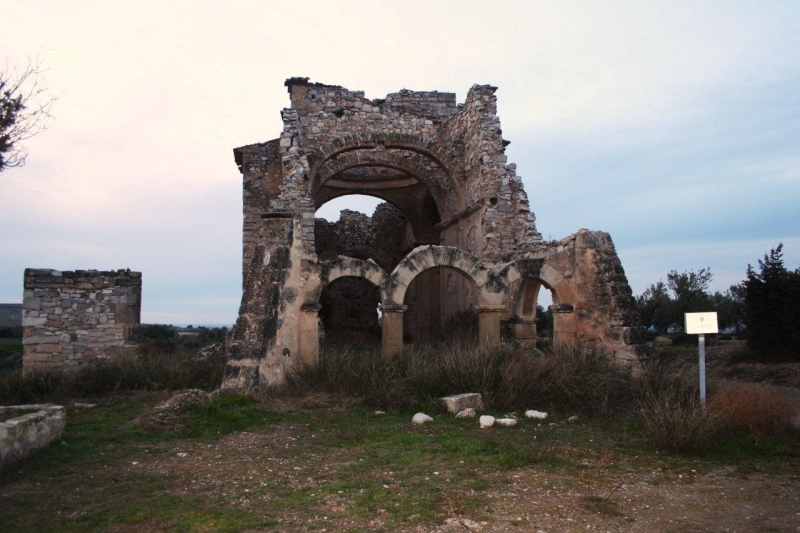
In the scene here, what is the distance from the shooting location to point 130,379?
9453 mm

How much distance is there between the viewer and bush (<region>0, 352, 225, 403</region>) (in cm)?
903

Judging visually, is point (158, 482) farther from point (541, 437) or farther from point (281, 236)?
point (281, 236)

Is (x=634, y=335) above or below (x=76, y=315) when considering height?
below

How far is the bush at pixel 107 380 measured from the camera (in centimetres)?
903

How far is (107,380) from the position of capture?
9.45m

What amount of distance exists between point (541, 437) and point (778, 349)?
1125 centimetres

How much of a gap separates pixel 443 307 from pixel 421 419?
9175 mm

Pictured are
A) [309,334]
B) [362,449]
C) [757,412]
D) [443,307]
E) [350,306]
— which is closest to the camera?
[362,449]

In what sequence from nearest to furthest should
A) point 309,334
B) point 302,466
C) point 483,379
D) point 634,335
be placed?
point 302,466 → point 483,379 → point 634,335 → point 309,334

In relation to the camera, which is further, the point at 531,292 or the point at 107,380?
the point at 531,292

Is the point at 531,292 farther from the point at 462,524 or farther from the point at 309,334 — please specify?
the point at 462,524

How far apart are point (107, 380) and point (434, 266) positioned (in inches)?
218

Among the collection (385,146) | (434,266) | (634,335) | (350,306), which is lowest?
(634,335)

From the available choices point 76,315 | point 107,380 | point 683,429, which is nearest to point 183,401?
point 107,380
